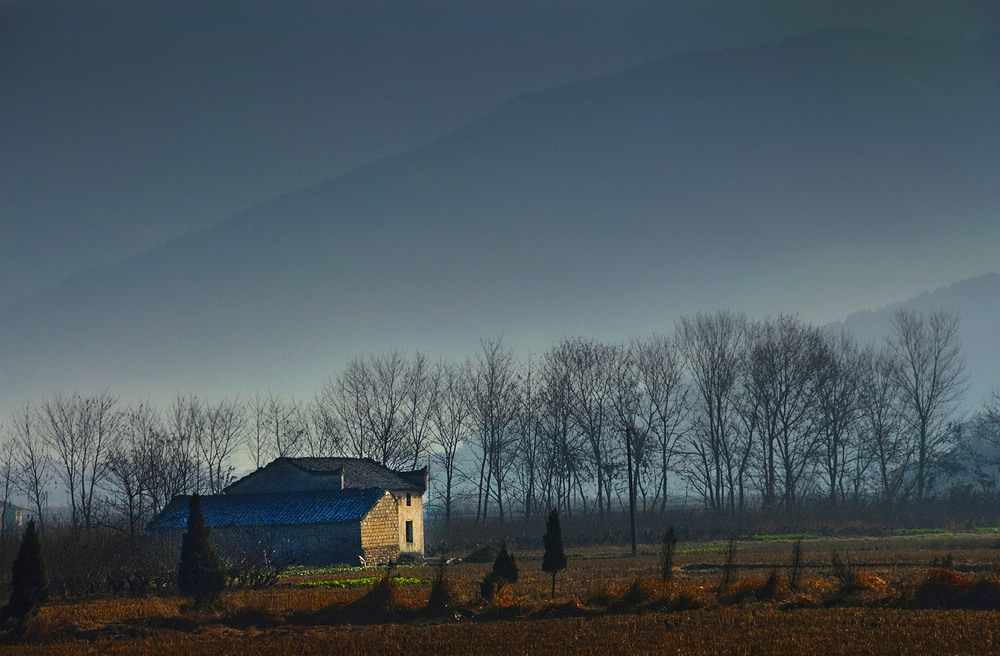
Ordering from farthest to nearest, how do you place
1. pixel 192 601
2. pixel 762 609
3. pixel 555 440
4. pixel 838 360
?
pixel 838 360 → pixel 555 440 → pixel 192 601 → pixel 762 609

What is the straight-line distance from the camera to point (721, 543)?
58.9 metres

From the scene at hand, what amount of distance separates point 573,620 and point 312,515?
29809 millimetres

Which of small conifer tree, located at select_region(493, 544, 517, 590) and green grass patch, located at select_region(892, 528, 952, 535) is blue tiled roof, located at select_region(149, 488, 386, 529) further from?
green grass patch, located at select_region(892, 528, 952, 535)

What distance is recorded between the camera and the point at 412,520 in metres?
56.9

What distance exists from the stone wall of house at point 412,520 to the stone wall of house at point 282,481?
3.93 metres

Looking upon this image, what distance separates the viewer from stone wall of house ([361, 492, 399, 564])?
49.4 m

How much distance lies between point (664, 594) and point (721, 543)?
35.9m

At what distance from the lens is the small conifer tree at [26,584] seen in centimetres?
2275

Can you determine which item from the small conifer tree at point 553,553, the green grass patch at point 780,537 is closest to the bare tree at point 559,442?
the green grass patch at point 780,537

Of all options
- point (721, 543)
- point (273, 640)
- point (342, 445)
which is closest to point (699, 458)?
point (721, 543)

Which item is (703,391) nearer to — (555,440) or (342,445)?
(555,440)

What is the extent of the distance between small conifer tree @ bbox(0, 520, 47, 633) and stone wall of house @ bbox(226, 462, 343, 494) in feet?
101

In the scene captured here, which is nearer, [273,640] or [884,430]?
[273,640]

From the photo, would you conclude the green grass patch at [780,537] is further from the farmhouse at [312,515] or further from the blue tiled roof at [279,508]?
the blue tiled roof at [279,508]
